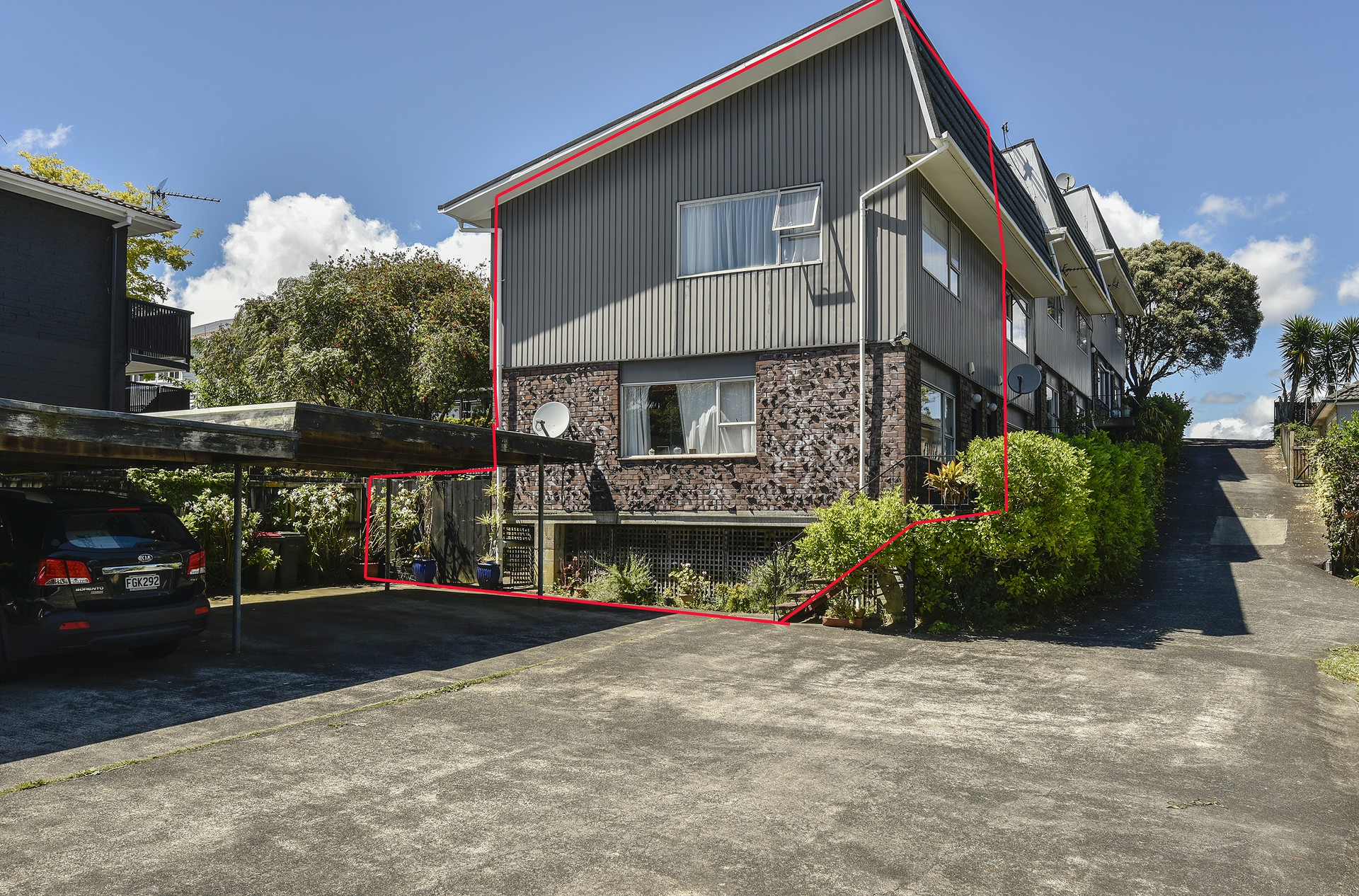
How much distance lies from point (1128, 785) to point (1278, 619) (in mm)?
8970

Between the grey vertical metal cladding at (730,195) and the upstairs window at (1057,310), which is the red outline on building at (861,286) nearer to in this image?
the grey vertical metal cladding at (730,195)

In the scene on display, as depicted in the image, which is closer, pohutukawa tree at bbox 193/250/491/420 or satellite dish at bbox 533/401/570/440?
satellite dish at bbox 533/401/570/440

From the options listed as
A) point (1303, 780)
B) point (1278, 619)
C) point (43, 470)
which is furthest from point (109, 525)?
point (1278, 619)

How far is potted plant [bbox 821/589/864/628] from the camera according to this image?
13461 mm

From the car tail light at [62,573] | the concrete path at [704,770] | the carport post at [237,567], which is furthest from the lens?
the carport post at [237,567]

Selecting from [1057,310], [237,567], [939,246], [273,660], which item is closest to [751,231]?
[939,246]

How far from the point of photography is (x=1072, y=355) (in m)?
28.4

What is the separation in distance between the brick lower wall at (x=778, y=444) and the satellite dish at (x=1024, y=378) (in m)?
4.20

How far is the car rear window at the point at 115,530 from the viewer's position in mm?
8938

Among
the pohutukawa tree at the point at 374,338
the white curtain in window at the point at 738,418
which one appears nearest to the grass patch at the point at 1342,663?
the white curtain in window at the point at 738,418

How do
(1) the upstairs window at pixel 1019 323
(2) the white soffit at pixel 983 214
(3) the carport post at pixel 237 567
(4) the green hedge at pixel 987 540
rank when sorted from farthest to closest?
(1) the upstairs window at pixel 1019 323 < (2) the white soffit at pixel 983 214 < (4) the green hedge at pixel 987 540 < (3) the carport post at pixel 237 567

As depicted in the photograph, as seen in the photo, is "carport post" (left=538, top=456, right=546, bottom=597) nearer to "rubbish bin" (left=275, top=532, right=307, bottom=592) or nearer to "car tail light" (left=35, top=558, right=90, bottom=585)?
"rubbish bin" (left=275, top=532, right=307, bottom=592)

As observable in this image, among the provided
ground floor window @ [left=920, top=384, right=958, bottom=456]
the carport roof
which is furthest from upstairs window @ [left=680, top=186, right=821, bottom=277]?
the carport roof

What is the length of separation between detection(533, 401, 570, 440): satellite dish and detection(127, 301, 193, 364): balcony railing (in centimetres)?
922
